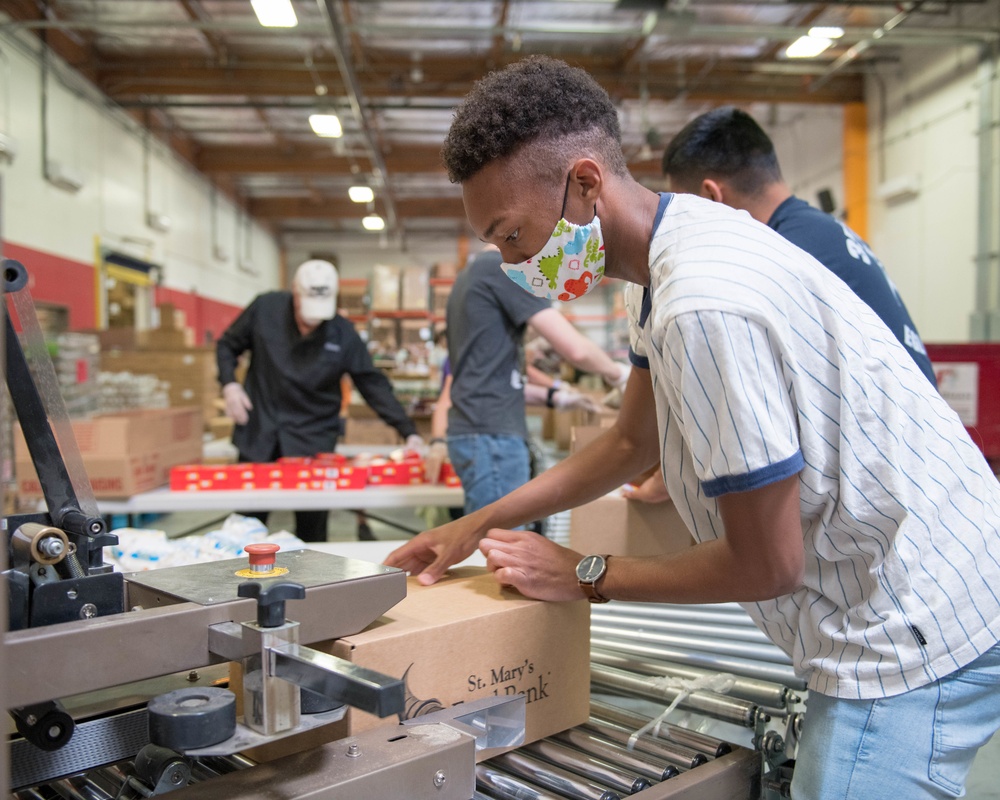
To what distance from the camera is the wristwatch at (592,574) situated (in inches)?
39.9

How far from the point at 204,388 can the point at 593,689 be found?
18.7 ft

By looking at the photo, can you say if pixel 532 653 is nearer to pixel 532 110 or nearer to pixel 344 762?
pixel 344 762

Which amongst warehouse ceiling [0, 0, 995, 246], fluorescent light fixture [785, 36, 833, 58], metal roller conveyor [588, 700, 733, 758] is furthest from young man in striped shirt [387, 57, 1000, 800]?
fluorescent light fixture [785, 36, 833, 58]

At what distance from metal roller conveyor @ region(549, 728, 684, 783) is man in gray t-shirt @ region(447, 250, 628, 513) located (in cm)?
169

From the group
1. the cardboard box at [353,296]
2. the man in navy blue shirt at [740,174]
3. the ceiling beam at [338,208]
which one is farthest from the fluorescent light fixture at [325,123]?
the man in navy blue shirt at [740,174]

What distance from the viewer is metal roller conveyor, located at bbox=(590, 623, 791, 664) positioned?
1.42 metres

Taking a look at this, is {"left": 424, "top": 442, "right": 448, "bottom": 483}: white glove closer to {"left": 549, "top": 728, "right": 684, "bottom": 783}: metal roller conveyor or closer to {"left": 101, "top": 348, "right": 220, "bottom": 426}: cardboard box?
{"left": 549, "top": 728, "right": 684, "bottom": 783}: metal roller conveyor

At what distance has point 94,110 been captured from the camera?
840 cm

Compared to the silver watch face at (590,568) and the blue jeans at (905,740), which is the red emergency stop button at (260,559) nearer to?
the silver watch face at (590,568)

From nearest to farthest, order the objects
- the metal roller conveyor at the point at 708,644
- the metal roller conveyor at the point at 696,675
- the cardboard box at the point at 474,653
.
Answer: the cardboard box at the point at 474,653, the metal roller conveyor at the point at 696,675, the metal roller conveyor at the point at 708,644

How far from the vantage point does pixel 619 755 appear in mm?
996

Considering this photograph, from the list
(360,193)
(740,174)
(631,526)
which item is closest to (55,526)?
(631,526)

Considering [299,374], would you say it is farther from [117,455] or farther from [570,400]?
[570,400]

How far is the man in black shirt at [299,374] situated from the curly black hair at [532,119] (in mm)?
2618
